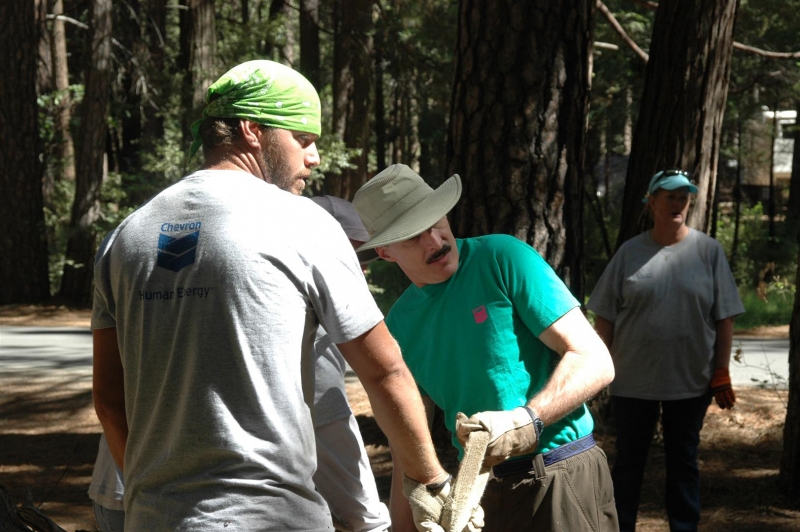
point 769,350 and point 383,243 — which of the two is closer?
point 383,243

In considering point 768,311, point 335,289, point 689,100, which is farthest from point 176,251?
point 768,311

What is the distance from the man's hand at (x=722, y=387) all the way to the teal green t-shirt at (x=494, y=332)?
228 centimetres

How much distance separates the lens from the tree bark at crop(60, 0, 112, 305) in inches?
688

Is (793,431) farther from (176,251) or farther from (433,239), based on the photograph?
(176,251)

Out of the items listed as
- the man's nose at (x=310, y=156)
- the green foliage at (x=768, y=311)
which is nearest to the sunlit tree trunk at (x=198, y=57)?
the green foliage at (x=768, y=311)

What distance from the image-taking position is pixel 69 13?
25609 mm

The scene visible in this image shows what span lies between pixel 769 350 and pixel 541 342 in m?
10.4

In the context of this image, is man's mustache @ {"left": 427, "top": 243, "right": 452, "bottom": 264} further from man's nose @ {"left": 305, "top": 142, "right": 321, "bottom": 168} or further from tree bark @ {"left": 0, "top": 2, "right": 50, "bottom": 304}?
tree bark @ {"left": 0, "top": 2, "right": 50, "bottom": 304}

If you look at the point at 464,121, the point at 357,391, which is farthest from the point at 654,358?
the point at 357,391

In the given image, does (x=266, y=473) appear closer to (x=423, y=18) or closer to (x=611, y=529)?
(x=611, y=529)

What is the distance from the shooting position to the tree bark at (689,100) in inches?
261

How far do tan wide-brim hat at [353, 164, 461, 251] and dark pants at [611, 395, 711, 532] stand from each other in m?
2.49

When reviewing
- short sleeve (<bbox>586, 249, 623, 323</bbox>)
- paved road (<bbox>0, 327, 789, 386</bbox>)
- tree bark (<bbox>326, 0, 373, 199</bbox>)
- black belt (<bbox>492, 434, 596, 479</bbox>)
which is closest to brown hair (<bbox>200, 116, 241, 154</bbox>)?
black belt (<bbox>492, 434, 596, 479</bbox>)

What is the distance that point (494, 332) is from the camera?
8.71 feet
